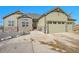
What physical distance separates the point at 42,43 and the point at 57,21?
41 centimetres

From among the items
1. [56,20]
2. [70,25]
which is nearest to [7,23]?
[56,20]

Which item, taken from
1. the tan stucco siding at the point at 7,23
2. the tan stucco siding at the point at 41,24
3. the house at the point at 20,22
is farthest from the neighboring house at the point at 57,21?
the tan stucco siding at the point at 7,23

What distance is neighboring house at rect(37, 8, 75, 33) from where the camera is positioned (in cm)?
307

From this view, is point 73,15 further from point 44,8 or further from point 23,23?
point 23,23

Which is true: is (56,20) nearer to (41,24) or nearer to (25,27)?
(41,24)

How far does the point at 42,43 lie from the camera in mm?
3047

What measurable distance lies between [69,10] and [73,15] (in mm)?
107

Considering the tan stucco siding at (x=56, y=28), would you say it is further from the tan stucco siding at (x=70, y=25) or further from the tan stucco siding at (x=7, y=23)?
the tan stucco siding at (x=7, y=23)

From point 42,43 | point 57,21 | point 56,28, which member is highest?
point 57,21

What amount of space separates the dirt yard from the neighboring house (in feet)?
0.26

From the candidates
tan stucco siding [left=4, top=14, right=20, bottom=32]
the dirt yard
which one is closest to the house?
tan stucco siding [left=4, top=14, right=20, bottom=32]

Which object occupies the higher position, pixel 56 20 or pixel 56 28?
pixel 56 20

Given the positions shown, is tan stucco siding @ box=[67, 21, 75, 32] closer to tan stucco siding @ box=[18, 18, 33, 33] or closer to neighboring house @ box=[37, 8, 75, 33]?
neighboring house @ box=[37, 8, 75, 33]

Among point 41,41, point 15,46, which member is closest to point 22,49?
point 15,46
